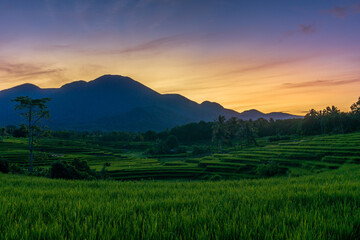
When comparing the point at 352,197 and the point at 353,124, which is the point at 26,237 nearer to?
the point at 352,197

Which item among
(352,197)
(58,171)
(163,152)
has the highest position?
(352,197)

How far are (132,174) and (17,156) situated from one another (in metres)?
33.5

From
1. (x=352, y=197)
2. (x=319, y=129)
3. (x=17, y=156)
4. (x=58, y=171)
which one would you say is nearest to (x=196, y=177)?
(x=58, y=171)

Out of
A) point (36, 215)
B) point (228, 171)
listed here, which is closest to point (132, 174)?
point (228, 171)

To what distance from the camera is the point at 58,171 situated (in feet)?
63.8

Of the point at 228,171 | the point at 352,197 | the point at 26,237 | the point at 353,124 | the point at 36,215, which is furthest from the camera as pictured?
the point at 353,124

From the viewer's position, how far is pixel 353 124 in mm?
108562

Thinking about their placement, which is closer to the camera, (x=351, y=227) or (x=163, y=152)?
(x=351, y=227)

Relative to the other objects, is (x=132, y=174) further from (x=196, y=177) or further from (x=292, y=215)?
(x=292, y=215)

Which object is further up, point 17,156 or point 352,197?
point 352,197

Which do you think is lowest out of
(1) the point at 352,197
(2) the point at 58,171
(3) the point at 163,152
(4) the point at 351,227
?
(3) the point at 163,152

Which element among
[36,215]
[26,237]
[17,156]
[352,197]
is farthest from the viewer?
[17,156]

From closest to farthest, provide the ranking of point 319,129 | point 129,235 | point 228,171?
point 129,235
point 228,171
point 319,129

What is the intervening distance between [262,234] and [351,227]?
120cm
